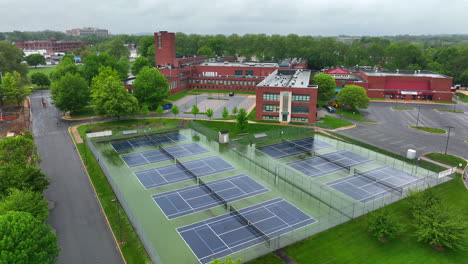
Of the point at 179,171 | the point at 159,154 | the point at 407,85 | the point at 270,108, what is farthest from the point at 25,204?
the point at 407,85

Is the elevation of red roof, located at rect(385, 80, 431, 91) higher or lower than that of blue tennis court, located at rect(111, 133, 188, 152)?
higher

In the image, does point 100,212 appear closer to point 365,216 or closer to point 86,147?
point 86,147

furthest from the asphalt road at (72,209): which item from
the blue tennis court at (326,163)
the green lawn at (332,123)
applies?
the green lawn at (332,123)

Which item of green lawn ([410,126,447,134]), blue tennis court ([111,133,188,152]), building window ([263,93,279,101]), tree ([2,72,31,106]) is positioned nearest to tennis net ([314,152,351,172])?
building window ([263,93,279,101])

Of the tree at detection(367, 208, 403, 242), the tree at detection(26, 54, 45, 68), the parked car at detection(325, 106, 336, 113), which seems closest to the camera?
the tree at detection(367, 208, 403, 242)

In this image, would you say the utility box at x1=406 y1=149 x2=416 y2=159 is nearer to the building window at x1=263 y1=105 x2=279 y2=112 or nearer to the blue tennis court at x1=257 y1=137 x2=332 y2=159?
the blue tennis court at x1=257 y1=137 x2=332 y2=159

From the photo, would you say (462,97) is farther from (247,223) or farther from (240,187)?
(247,223)

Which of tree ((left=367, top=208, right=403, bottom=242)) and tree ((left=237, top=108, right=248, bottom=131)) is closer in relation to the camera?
tree ((left=367, top=208, right=403, bottom=242))

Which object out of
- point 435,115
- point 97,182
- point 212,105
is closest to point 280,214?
point 97,182
